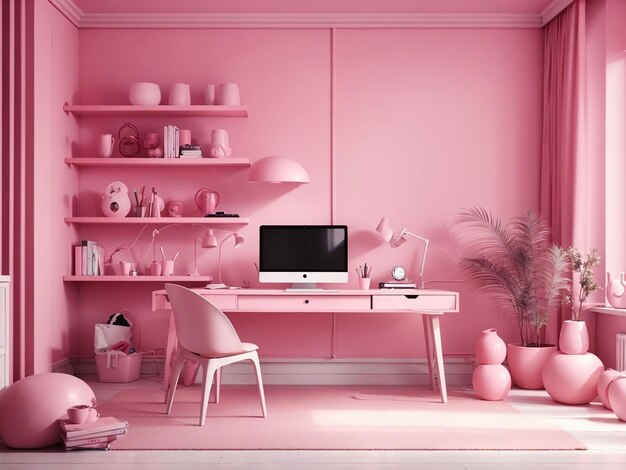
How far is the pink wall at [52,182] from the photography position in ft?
15.0

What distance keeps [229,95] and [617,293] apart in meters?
2.91

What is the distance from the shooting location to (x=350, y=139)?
5.33 metres

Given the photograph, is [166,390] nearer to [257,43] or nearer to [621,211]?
[257,43]

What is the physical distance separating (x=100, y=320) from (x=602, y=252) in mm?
3556

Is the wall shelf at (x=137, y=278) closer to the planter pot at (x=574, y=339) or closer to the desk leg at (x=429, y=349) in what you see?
the desk leg at (x=429, y=349)

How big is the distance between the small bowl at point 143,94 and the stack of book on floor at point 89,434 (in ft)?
8.37

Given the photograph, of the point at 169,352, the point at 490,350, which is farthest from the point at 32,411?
the point at 490,350

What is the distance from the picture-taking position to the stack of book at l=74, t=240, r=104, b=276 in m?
5.13

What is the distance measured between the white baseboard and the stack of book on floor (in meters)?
1.87

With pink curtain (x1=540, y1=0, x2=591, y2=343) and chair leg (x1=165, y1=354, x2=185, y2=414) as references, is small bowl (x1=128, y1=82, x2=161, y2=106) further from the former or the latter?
→ pink curtain (x1=540, y1=0, x2=591, y2=343)

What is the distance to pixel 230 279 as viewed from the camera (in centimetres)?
529

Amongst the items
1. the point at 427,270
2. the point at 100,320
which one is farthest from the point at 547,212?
the point at 100,320

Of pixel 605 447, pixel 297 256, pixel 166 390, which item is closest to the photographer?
pixel 605 447

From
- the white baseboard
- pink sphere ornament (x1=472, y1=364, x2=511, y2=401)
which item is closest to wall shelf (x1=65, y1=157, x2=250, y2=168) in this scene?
the white baseboard
